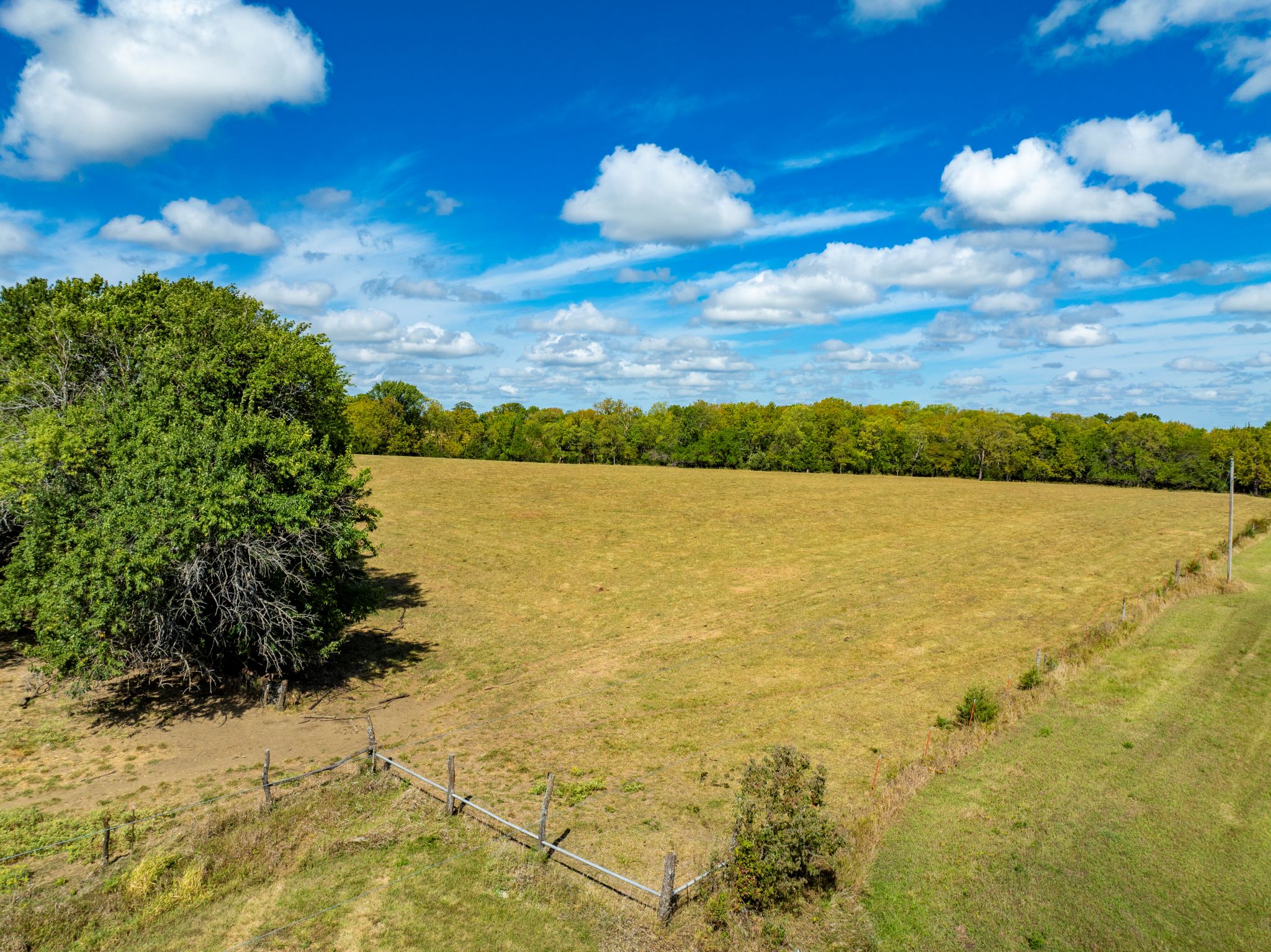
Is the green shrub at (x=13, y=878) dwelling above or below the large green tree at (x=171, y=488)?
below

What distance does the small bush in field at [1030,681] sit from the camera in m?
26.8

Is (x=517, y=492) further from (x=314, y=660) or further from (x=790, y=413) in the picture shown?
(x=790, y=413)

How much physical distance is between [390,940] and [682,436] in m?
143

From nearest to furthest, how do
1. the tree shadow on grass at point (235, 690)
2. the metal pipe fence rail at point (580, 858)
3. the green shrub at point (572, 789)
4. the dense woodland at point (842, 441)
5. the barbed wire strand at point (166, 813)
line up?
1. the metal pipe fence rail at point (580, 858)
2. the barbed wire strand at point (166, 813)
3. the green shrub at point (572, 789)
4. the tree shadow on grass at point (235, 690)
5. the dense woodland at point (842, 441)

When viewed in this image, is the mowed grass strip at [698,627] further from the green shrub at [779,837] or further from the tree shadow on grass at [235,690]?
the green shrub at [779,837]

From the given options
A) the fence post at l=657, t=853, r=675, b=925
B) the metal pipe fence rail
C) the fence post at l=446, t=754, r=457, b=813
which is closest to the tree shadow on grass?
the metal pipe fence rail

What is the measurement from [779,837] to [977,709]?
43.1ft

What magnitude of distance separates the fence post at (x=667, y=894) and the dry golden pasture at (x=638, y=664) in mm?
1673

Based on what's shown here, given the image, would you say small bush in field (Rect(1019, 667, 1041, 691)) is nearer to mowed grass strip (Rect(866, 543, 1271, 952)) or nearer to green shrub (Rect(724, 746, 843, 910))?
mowed grass strip (Rect(866, 543, 1271, 952))

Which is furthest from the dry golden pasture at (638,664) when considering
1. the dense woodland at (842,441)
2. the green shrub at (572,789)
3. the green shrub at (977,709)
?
the dense woodland at (842,441)

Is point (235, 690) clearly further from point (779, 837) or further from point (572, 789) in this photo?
point (779, 837)

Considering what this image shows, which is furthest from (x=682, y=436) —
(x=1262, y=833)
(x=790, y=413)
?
(x=1262, y=833)

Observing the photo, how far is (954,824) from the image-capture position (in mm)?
17359

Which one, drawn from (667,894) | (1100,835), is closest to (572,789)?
(667,894)
